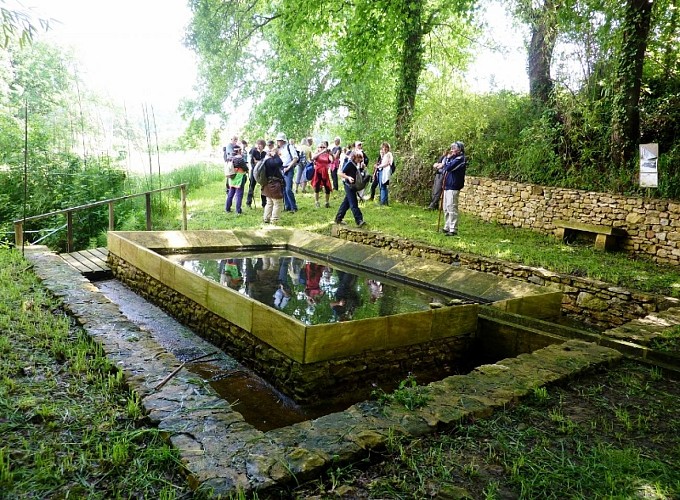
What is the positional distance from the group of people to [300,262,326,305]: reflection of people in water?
277 centimetres

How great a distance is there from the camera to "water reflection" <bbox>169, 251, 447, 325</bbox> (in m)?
5.72

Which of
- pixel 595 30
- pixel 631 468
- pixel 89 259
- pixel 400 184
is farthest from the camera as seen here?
pixel 400 184

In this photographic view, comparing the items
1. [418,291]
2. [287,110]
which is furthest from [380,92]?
[418,291]

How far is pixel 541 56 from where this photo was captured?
1223cm

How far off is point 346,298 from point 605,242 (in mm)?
5234

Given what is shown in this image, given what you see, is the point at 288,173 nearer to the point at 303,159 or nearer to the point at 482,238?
the point at 303,159

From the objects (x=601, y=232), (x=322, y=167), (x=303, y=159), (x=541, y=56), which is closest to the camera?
(x=601, y=232)

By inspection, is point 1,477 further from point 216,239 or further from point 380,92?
point 380,92

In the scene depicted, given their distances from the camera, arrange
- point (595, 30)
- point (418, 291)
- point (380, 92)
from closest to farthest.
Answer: point (418, 291) < point (595, 30) < point (380, 92)

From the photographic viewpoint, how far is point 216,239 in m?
8.99

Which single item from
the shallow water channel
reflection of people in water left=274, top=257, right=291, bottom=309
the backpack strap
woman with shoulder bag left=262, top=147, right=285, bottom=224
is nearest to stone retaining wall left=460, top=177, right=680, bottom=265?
the backpack strap

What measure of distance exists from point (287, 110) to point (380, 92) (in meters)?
3.68

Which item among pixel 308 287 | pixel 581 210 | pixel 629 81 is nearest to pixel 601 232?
pixel 581 210

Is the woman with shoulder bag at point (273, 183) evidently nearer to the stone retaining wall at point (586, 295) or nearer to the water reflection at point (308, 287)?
the water reflection at point (308, 287)
